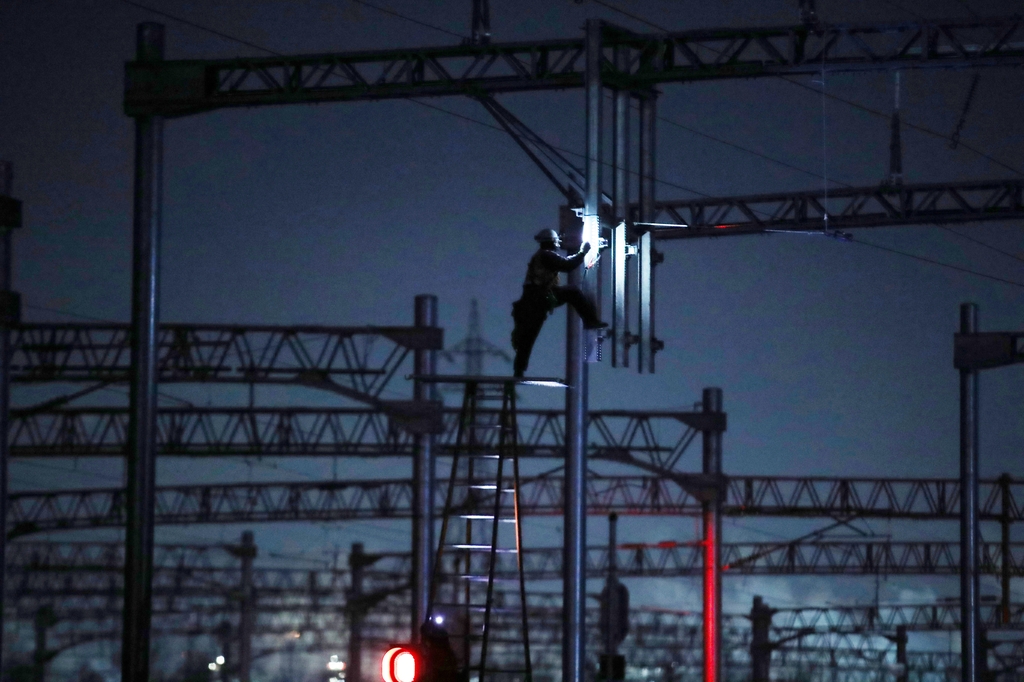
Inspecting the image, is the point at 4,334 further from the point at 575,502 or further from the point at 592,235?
the point at 575,502

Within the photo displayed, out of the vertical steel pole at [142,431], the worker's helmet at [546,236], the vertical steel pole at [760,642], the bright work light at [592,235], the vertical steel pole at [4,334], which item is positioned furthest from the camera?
the vertical steel pole at [760,642]

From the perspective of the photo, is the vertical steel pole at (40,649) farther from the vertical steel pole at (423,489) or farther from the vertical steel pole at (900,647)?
the vertical steel pole at (900,647)

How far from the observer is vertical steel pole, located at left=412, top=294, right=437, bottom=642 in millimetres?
29109

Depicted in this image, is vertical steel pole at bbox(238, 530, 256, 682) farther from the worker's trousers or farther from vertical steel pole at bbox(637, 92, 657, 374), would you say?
the worker's trousers

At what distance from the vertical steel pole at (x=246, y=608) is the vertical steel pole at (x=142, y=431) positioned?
81.8 feet

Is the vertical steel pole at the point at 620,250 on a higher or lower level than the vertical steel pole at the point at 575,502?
higher

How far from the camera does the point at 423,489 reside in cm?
2969

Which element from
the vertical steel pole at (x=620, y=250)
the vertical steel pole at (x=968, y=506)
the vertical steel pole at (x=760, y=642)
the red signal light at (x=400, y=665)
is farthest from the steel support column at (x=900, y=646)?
the red signal light at (x=400, y=665)

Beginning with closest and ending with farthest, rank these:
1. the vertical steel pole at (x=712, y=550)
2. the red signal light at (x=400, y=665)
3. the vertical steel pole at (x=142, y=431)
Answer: the red signal light at (x=400, y=665) < the vertical steel pole at (x=142, y=431) < the vertical steel pole at (x=712, y=550)

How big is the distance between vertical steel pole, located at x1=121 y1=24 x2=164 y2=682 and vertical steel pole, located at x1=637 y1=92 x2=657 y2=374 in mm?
5313

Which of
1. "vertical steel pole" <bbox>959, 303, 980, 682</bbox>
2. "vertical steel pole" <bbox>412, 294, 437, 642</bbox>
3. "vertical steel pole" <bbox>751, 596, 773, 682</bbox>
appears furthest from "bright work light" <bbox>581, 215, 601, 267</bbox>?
"vertical steel pole" <bbox>751, 596, 773, 682</bbox>

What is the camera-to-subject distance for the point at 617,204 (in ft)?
58.7

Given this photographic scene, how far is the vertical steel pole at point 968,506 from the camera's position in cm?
3158

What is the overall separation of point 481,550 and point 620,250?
4556 mm
